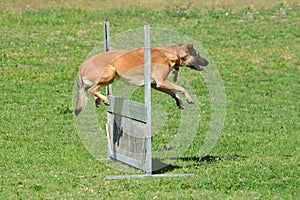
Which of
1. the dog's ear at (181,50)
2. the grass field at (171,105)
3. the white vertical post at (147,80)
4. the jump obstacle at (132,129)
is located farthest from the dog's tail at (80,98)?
the dog's ear at (181,50)

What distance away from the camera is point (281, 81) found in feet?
47.9

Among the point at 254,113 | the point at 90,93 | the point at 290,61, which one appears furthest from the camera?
the point at 290,61

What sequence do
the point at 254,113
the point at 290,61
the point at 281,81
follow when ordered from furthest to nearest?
the point at 290,61
the point at 281,81
the point at 254,113

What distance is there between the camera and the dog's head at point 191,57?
8.83m

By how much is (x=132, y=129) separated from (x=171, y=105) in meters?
4.17

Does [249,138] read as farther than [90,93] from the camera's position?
Yes

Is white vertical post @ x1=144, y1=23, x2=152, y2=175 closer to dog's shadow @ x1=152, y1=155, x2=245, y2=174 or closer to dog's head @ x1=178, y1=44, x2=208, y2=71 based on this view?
dog's shadow @ x1=152, y1=155, x2=245, y2=174

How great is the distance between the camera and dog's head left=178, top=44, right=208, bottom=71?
8.83 meters

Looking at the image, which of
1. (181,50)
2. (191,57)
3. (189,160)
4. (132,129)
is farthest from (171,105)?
(132,129)

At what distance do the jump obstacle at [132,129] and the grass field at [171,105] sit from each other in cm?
27

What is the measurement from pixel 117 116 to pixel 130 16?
10.4 meters

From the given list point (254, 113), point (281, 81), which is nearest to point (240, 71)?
point (281, 81)

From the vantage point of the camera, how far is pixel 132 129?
8648mm

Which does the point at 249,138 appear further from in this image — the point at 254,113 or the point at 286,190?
the point at 286,190
